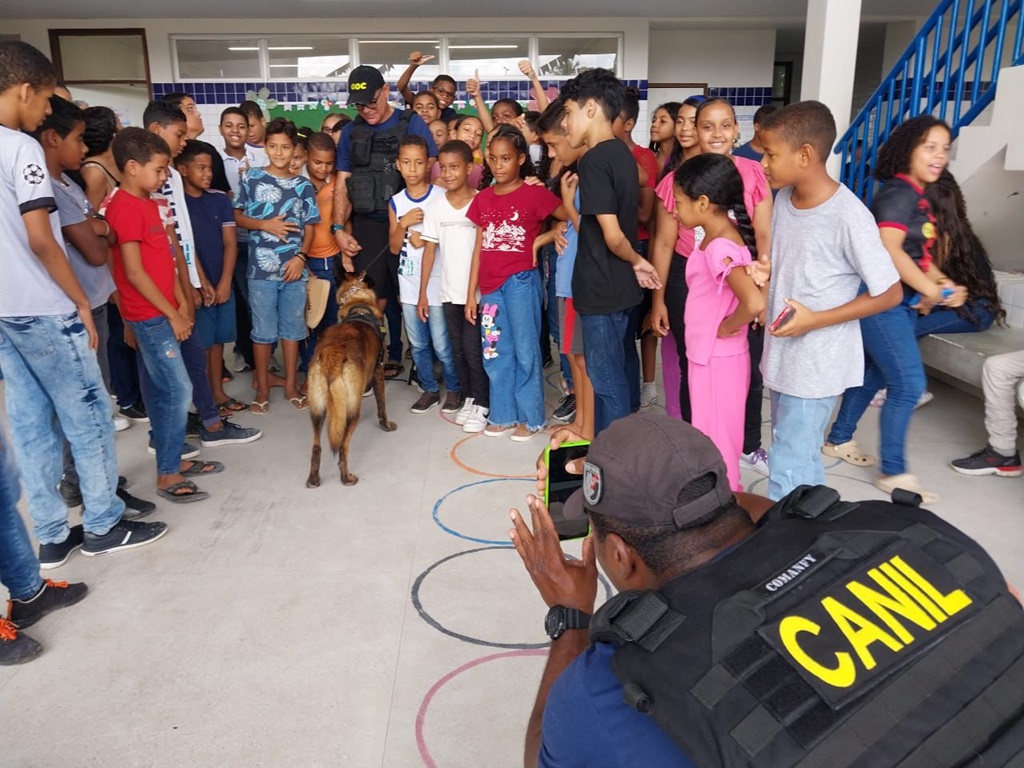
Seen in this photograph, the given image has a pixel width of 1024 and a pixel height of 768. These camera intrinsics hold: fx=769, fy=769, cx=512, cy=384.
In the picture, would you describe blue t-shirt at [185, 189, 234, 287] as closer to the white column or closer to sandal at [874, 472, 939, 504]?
sandal at [874, 472, 939, 504]

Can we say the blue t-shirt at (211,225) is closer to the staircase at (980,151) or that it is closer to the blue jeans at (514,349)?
the blue jeans at (514,349)

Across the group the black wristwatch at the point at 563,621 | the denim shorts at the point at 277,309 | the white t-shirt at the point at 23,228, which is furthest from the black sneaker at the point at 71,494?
the black wristwatch at the point at 563,621

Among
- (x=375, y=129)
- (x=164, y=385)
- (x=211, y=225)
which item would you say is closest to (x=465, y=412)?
(x=164, y=385)

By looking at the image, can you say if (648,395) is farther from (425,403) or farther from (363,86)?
(363,86)

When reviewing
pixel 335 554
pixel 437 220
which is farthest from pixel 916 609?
pixel 437 220

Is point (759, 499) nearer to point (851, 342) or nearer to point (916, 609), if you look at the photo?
point (916, 609)

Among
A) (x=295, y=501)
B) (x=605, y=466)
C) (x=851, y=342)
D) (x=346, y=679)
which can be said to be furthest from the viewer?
(x=295, y=501)

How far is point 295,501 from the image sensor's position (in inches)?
135

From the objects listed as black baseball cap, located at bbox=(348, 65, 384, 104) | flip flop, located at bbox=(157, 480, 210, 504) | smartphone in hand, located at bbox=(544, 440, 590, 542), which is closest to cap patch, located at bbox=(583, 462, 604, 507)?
smartphone in hand, located at bbox=(544, 440, 590, 542)

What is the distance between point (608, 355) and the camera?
3.35 m

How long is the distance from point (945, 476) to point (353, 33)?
9.51 meters

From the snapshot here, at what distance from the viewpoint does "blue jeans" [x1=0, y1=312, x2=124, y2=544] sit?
8.72 feet

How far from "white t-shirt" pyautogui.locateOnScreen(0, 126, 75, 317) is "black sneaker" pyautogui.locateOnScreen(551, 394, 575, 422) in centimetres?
254

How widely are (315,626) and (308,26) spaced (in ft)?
32.2
